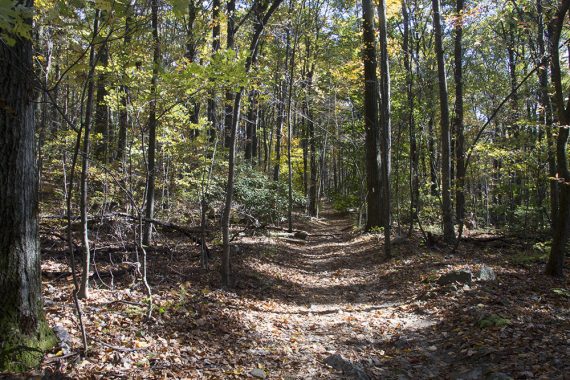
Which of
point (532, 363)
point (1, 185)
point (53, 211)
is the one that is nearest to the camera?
point (1, 185)

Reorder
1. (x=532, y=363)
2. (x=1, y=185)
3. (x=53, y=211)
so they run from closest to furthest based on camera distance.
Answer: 1. (x=1, y=185)
2. (x=532, y=363)
3. (x=53, y=211)

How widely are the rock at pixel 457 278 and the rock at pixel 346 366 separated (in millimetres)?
3376

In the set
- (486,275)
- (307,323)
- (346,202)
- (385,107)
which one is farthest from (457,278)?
(346,202)

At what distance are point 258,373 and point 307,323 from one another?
2.10m

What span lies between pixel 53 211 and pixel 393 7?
38.5ft

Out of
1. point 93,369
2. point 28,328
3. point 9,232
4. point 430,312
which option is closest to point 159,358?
point 93,369

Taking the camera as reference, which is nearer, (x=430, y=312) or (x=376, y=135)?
(x=430, y=312)

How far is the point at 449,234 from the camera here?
11516mm

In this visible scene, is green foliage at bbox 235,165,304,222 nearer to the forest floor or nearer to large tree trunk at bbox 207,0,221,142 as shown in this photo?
large tree trunk at bbox 207,0,221,142

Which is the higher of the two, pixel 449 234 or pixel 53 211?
pixel 53 211

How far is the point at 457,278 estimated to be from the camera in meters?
7.13

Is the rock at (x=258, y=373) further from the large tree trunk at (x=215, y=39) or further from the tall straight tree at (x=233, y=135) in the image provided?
the large tree trunk at (x=215, y=39)

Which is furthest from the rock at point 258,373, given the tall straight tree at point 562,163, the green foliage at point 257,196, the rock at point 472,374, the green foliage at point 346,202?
the green foliage at point 346,202

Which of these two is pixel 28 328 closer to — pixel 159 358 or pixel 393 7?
pixel 159 358
